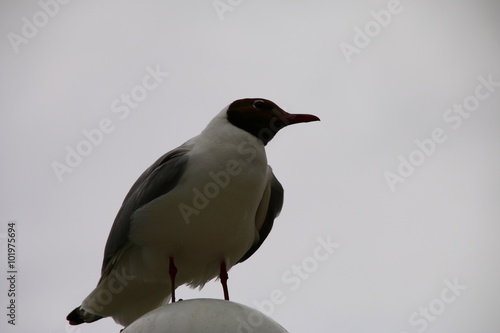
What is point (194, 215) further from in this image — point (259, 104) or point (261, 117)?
point (259, 104)

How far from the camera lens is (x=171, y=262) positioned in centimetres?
469

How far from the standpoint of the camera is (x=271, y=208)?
518 cm

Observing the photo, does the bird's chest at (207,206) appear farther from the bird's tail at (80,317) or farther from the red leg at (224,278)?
the bird's tail at (80,317)

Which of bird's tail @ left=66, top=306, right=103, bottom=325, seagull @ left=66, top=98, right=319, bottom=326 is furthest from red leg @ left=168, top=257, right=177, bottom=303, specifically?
bird's tail @ left=66, top=306, right=103, bottom=325

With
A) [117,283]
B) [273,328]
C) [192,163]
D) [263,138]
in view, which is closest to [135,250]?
[117,283]

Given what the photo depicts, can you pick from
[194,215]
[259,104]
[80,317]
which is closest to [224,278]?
[194,215]

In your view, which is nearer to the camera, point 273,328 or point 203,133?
point 273,328

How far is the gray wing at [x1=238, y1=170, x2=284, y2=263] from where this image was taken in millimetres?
5102

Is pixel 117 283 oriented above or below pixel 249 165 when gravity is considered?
below

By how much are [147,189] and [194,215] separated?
0.38m

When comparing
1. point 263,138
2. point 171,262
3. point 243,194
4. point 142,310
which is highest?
point 263,138

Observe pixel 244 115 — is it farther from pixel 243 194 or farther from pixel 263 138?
pixel 243 194

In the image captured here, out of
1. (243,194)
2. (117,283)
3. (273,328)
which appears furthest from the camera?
(117,283)

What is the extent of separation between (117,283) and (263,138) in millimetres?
1252
